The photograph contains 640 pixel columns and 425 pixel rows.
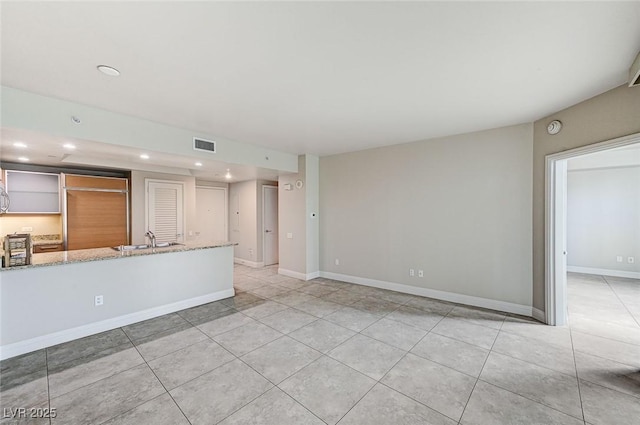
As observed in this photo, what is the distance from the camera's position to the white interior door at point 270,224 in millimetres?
6971

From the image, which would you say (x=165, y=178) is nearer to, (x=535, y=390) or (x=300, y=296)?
(x=300, y=296)

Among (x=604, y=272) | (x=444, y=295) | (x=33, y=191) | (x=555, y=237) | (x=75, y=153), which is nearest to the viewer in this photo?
(x=555, y=237)

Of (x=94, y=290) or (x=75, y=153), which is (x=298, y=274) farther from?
(x=75, y=153)

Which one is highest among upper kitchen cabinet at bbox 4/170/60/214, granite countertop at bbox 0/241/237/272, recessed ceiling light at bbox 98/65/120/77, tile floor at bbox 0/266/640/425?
recessed ceiling light at bbox 98/65/120/77

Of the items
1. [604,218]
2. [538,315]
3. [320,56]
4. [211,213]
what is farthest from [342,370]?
[604,218]

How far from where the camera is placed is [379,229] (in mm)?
4953

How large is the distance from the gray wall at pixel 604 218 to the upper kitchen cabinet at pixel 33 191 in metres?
10.7

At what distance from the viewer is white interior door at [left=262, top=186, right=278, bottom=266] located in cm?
697

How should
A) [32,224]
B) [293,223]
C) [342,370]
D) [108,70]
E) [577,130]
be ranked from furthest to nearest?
1. [293,223]
2. [32,224]
3. [577,130]
4. [342,370]
5. [108,70]

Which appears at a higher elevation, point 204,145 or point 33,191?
point 204,145

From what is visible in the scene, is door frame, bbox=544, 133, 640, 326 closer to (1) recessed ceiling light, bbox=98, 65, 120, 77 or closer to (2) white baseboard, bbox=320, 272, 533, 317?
(2) white baseboard, bbox=320, 272, 533, 317

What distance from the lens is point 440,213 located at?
428cm

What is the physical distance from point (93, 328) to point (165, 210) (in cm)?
300

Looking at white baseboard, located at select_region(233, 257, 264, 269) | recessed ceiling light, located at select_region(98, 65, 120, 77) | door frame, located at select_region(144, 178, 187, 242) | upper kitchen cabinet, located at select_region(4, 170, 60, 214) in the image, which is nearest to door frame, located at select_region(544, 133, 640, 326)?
recessed ceiling light, located at select_region(98, 65, 120, 77)
